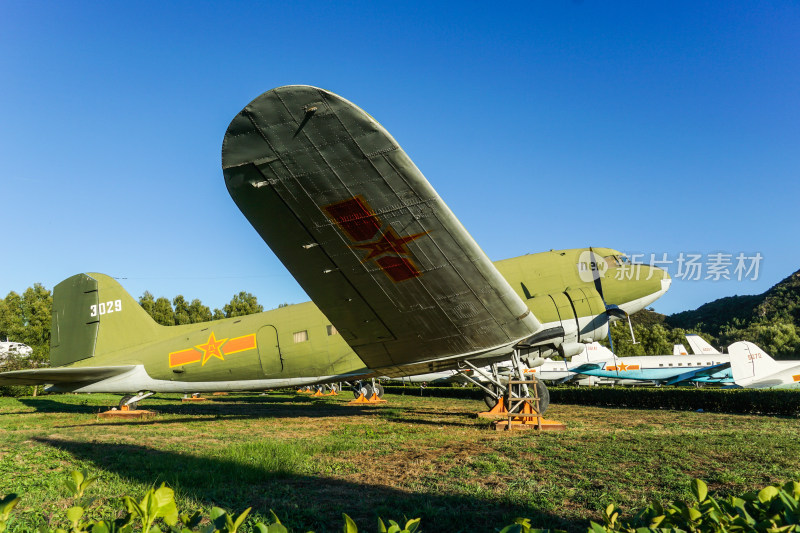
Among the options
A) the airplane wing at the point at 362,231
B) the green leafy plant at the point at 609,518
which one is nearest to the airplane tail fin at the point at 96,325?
the airplane wing at the point at 362,231

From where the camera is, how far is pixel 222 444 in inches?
396

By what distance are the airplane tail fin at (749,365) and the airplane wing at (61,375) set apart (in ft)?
99.7

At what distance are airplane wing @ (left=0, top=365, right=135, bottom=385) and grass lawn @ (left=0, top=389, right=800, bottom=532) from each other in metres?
2.03

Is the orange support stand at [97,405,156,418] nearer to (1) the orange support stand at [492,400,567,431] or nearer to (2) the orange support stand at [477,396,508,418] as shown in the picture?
(2) the orange support stand at [477,396,508,418]

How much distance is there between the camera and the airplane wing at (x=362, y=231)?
5875mm

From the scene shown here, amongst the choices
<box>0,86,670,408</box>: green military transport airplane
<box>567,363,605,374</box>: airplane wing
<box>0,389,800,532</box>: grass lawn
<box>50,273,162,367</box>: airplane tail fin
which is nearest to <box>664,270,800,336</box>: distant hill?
<box>567,363,605,374</box>: airplane wing

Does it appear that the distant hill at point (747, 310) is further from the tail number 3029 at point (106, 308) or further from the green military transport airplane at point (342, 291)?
the tail number 3029 at point (106, 308)

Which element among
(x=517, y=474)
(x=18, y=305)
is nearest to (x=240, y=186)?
(x=517, y=474)

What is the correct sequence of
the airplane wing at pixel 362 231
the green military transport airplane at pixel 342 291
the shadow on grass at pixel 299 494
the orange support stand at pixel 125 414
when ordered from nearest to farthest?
1. the shadow on grass at pixel 299 494
2. the airplane wing at pixel 362 231
3. the green military transport airplane at pixel 342 291
4. the orange support stand at pixel 125 414

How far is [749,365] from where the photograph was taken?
26.0 meters

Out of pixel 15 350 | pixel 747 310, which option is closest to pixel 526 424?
pixel 15 350

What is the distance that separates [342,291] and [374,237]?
1752 millimetres

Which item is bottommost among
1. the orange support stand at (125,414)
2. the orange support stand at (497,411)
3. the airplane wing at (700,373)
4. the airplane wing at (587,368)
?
the airplane wing at (700,373)

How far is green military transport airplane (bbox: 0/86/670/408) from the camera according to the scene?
6.15 metres
